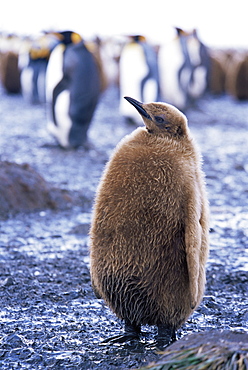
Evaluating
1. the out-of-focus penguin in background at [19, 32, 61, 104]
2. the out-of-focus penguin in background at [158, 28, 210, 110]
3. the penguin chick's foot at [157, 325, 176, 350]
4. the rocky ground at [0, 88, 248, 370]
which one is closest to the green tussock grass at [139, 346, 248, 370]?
the rocky ground at [0, 88, 248, 370]

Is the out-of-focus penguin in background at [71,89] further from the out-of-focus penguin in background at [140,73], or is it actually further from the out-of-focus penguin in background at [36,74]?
the out-of-focus penguin in background at [36,74]

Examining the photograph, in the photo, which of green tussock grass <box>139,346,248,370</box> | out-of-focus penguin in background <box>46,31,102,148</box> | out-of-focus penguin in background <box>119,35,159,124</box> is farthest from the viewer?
out-of-focus penguin in background <box>119,35,159,124</box>

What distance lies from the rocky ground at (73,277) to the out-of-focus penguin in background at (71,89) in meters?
0.84

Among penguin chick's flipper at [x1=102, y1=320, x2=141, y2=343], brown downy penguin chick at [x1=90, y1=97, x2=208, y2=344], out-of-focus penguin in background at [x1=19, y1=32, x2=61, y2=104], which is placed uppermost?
brown downy penguin chick at [x1=90, y1=97, x2=208, y2=344]

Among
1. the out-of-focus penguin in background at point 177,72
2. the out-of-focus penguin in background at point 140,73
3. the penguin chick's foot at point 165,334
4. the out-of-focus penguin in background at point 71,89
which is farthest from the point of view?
the out-of-focus penguin in background at point 177,72

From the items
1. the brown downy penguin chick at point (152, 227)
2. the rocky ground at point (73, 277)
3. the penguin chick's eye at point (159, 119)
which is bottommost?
the rocky ground at point (73, 277)

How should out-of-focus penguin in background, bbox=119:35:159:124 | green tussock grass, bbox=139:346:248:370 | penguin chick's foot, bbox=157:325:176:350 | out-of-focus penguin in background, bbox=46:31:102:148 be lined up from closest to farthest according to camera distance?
green tussock grass, bbox=139:346:248:370 → penguin chick's foot, bbox=157:325:176:350 → out-of-focus penguin in background, bbox=46:31:102:148 → out-of-focus penguin in background, bbox=119:35:159:124

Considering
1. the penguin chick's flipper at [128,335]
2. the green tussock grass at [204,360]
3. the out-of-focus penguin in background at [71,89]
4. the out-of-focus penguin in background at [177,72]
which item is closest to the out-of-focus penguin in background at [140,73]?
the out-of-focus penguin in background at [177,72]

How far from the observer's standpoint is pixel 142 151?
281cm

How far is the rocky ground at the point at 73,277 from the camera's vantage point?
8.98 ft

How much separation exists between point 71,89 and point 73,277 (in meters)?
5.86

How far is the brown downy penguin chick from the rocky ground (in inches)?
8.4

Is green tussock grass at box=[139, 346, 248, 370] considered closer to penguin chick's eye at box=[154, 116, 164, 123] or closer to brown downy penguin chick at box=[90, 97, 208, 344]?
brown downy penguin chick at box=[90, 97, 208, 344]

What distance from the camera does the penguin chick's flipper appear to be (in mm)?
2834
